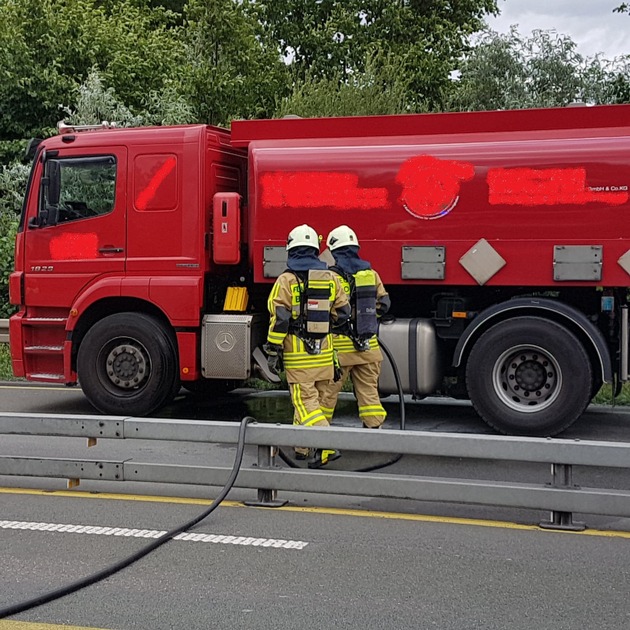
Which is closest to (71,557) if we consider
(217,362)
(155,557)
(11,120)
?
(155,557)

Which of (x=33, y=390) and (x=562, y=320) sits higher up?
(x=562, y=320)

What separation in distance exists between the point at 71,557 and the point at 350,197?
489 cm

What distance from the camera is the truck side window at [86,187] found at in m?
9.87

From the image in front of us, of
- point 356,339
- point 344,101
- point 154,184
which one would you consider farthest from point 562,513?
point 344,101

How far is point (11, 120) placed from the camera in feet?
75.3

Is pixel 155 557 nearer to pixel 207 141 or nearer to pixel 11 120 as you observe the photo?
pixel 207 141

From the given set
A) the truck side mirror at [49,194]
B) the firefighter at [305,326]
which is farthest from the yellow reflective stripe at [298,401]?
the truck side mirror at [49,194]

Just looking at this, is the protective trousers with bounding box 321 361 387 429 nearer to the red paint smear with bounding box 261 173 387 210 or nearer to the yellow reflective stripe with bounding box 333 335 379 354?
the yellow reflective stripe with bounding box 333 335 379 354

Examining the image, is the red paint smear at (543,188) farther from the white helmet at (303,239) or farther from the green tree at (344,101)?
the green tree at (344,101)

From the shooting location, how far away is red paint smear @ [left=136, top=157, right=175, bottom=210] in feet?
31.5

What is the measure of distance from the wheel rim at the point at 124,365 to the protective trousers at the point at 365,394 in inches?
97.0

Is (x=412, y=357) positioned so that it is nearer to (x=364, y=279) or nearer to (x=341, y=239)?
(x=364, y=279)

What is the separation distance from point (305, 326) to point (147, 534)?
2242 mm

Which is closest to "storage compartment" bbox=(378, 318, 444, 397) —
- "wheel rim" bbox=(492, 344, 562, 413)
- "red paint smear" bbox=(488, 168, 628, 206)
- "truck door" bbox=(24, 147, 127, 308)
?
"wheel rim" bbox=(492, 344, 562, 413)
